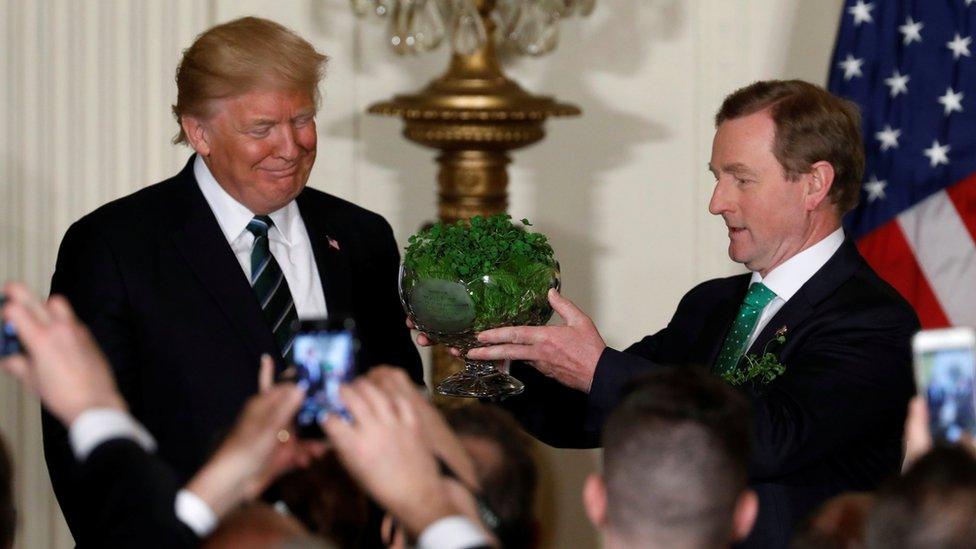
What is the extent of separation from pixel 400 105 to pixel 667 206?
1322 mm

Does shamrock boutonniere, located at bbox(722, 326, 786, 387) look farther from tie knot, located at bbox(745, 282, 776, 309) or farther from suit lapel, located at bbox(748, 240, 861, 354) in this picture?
tie knot, located at bbox(745, 282, 776, 309)

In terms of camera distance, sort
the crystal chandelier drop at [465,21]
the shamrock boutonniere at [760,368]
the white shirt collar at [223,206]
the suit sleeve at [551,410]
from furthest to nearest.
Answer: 1. the crystal chandelier drop at [465,21]
2. the suit sleeve at [551,410]
3. the white shirt collar at [223,206]
4. the shamrock boutonniere at [760,368]

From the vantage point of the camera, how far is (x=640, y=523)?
1.92 m

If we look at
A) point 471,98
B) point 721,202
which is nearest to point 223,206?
point 721,202

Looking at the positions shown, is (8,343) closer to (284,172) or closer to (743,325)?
A: (284,172)

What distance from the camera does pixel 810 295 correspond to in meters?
3.08

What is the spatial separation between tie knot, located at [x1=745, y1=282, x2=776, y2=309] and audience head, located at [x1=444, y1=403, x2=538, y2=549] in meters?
1.24

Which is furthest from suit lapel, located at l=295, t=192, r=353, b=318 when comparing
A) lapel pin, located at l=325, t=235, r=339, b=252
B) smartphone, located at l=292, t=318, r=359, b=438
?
smartphone, located at l=292, t=318, r=359, b=438

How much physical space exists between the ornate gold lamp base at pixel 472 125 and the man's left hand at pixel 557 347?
162 centimetres

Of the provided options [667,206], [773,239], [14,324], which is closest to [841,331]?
[773,239]

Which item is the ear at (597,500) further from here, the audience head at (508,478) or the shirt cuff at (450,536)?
the shirt cuff at (450,536)

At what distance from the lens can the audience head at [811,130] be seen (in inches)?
123

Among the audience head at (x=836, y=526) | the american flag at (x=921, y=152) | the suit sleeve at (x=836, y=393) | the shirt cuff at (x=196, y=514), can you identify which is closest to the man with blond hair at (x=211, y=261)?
the suit sleeve at (x=836, y=393)

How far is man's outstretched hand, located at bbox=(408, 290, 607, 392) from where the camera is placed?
3.00 m
